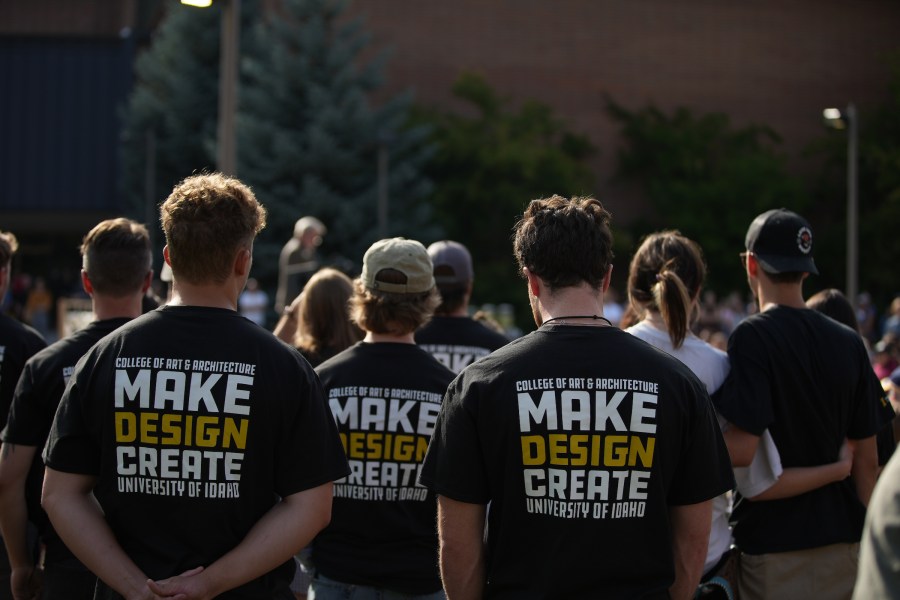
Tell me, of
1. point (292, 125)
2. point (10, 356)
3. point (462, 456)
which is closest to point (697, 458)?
point (462, 456)

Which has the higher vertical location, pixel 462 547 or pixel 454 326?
pixel 454 326

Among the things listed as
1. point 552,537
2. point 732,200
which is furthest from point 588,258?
point 732,200

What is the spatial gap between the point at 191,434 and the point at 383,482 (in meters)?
1.14

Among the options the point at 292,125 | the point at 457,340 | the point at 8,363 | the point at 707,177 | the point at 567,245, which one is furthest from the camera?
the point at 707,177

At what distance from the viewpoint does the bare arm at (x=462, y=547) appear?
116 inches

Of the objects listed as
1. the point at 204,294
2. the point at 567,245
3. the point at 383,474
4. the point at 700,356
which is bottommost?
the point at 383,474

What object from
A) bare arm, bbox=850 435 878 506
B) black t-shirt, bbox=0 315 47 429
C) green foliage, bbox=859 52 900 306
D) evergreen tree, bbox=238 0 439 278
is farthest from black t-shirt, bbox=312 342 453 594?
green foliage, bbox=859 52 900 306

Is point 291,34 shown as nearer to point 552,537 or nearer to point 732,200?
point 732,200

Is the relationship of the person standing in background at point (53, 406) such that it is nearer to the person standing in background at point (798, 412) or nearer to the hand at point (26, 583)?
the hand at point (26, 583)

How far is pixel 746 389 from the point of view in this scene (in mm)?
4047

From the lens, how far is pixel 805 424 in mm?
4156

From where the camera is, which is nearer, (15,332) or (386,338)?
(386,338)

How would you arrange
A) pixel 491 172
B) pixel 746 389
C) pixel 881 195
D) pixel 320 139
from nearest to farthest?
pixel 746 389 → pixel 320 139 → pixel 491 172 → pixel 881 195

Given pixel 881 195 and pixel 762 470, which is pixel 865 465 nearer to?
pixel 762 470
